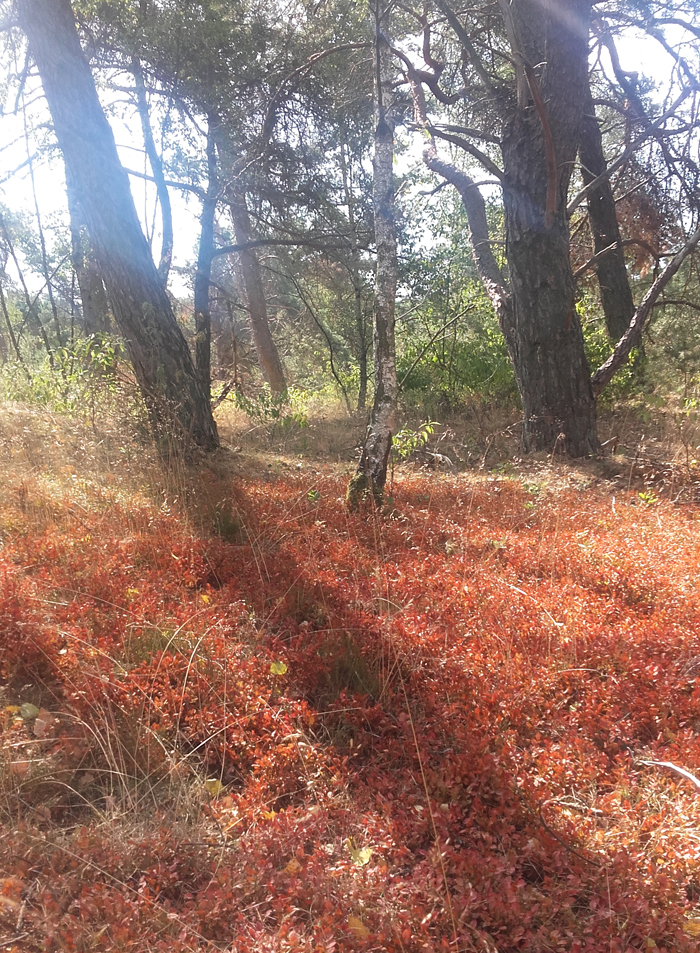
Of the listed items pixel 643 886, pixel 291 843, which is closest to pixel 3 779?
pixel 291 843

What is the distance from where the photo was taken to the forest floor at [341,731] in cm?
159

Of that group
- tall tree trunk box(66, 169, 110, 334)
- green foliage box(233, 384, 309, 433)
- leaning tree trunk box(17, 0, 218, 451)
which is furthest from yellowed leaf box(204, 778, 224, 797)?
tall tree trunk box(66, 169, 110, 334)

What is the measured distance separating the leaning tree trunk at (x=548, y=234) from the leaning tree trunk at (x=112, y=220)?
13.4 ft

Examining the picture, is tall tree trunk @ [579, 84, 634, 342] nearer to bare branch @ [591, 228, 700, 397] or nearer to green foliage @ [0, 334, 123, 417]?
bare branch @ [591, 228, 700, 397]

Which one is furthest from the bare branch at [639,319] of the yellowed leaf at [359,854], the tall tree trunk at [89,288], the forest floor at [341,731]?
the tall tree trunk at [89,288]

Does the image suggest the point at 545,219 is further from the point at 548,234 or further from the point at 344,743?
the point at 344,743

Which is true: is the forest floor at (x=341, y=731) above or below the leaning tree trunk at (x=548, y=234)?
below

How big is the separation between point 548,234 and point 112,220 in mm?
4847

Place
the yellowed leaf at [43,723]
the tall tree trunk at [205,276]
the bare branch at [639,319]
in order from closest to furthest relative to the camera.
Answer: the yellowed leaf at [43,723] < the bare branch at [639,319] < the tall tree trunk at [205,276]

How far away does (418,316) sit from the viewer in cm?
976

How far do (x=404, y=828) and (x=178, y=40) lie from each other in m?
9.84

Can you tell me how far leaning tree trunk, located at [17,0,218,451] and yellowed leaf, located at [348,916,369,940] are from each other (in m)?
4.55

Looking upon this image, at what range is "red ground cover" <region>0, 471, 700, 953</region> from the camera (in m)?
1.58

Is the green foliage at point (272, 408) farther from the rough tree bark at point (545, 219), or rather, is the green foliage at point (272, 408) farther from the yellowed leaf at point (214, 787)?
the yellowed leaf at point (214, 787)
